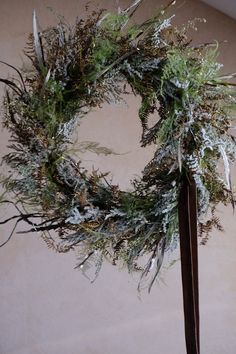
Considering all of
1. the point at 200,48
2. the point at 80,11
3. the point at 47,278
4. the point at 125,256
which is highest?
the point at 80,11

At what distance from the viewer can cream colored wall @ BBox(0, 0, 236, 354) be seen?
1.99 m

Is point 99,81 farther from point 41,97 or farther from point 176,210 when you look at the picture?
point 176,210

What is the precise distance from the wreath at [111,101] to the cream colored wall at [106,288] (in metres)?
1.08

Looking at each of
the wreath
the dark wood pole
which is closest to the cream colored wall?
the wreath

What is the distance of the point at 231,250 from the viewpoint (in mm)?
2162

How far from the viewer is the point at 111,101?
93cm

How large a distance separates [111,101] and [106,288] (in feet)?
4.25


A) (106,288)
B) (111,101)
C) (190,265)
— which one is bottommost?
(190,265)

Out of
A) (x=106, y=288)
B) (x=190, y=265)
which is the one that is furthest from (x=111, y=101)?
(x=106, y=288)

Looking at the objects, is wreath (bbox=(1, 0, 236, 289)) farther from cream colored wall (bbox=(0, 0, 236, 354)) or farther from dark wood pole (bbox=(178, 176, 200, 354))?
cream colored wall (bbox=(0, 0, 236, 354))

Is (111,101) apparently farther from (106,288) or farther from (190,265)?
(106,288)

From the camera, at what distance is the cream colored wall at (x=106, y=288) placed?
1.99 m

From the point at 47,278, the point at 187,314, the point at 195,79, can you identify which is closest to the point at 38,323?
the point at 47,278

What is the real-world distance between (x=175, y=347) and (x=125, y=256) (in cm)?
135
